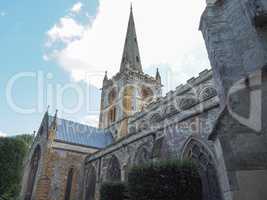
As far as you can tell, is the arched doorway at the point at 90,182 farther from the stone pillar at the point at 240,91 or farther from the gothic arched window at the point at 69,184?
the stone pillar at the point at 240,91

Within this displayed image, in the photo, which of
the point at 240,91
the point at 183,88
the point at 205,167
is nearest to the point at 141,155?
the point at 205,167

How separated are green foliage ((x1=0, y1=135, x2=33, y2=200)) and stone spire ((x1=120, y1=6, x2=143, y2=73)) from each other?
1691 cm

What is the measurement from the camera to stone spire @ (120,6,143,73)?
34.4 m

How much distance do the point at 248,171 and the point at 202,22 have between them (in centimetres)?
350

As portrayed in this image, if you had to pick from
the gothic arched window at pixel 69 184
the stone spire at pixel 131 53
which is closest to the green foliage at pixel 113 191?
the gothic arched window at pixel 69 184

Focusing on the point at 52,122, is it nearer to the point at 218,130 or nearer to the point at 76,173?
the point at 76,173

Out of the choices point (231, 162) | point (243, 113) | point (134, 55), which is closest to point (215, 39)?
point (243, 113)

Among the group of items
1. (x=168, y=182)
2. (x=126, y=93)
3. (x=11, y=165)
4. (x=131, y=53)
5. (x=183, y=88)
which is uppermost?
(x=131, y=53)

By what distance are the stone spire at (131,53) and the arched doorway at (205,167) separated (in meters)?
23.6

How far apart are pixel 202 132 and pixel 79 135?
58.0 feet

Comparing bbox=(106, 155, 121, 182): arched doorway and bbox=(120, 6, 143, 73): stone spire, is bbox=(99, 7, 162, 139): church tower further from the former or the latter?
bbox=(106, 155, 121, 182): arched doorway

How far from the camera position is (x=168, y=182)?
7.73 m

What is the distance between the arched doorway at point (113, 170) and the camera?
1597 cm

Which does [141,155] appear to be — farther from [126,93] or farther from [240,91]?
[126,93]
